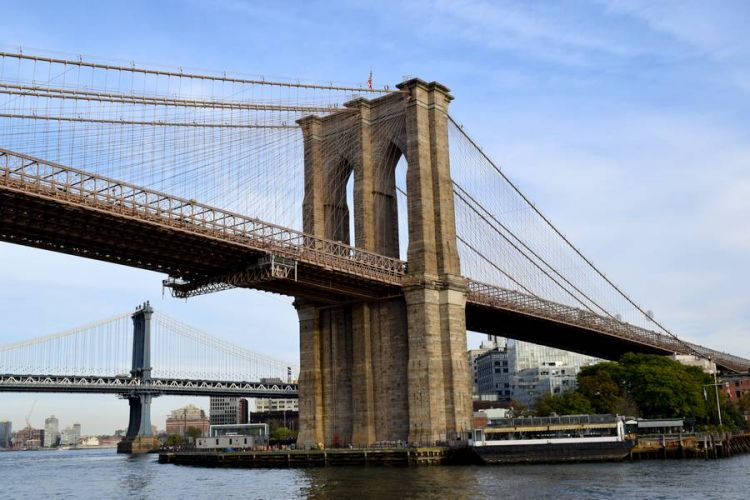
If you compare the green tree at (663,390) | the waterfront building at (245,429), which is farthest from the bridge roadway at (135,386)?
the green tree at (663,390)

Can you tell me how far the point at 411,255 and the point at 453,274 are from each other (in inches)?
139

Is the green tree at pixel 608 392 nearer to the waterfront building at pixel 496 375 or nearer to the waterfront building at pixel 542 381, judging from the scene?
the waterfront building at pixel 542 381

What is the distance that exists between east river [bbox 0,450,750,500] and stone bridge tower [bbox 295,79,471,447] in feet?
27.4

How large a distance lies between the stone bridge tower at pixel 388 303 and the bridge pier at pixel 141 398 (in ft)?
279

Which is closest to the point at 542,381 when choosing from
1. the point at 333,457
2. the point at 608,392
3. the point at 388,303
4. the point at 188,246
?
the point at 608,392

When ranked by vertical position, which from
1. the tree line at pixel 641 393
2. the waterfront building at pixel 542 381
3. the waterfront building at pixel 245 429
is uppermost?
the waterfront building at pixel 542 381

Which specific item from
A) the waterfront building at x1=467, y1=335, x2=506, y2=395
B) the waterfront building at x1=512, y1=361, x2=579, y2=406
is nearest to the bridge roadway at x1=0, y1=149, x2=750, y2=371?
the waterfront building at x1=512, y1=361, x2=579, y2=406

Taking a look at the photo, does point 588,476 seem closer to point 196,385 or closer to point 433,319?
point 433,319

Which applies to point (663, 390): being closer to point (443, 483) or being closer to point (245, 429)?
point (443, 483)

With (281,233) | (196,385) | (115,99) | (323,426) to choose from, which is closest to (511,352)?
(196,385)

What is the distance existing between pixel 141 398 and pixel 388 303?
9407 centimetres

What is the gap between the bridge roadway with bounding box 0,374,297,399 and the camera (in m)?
132

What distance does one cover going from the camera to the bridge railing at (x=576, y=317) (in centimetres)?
7194

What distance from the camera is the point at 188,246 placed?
171ft
